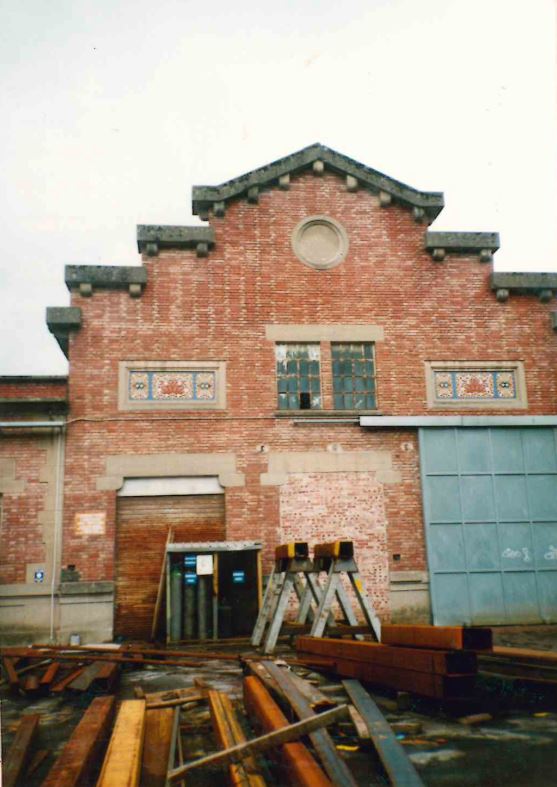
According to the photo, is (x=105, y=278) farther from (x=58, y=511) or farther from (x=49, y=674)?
(x=49, y=674)

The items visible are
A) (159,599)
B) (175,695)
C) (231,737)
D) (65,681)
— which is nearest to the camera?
(231,737)

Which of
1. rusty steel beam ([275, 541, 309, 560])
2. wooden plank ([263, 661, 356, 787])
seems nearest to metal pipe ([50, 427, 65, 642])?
rusty steel beam ([275, 541, 309, 560])

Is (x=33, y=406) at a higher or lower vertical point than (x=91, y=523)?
higher

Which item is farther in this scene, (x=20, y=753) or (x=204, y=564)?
(x=204, y=564)

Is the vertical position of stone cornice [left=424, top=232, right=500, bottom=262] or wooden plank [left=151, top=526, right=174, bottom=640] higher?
stone cornice [left=424, top=232, right=500, bottom=262]

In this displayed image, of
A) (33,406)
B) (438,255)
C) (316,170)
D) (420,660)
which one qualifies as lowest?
(420,660)

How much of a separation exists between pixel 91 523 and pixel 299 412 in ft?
15.8

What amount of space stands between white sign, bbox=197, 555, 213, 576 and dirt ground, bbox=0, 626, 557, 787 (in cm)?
317

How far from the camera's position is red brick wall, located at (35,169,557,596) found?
13906 millimetres

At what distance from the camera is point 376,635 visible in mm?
9781

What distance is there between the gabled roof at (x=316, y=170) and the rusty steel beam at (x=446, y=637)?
10575 mm

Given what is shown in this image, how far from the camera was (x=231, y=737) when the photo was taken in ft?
18.1

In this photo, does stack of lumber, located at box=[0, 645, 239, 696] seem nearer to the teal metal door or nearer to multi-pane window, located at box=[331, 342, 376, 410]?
the teal metal door

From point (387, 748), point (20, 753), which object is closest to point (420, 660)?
point (387, 748)
